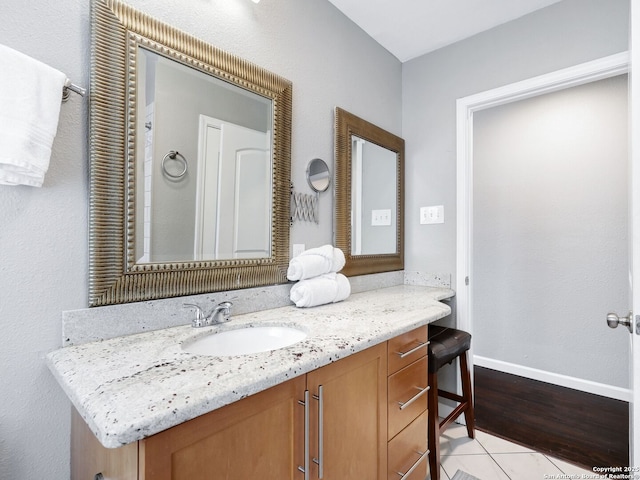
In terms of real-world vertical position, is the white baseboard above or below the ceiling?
Result: below

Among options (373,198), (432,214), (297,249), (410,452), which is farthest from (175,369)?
(432,214)

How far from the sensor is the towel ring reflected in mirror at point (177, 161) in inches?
45.4

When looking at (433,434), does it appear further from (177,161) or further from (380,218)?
(177,161)

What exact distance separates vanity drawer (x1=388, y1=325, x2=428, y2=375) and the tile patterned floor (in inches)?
29.2

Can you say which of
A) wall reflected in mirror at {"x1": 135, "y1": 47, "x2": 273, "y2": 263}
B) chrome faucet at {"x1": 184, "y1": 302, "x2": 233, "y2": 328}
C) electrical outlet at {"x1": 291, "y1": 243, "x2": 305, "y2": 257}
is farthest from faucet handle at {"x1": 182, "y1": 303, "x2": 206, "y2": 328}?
electrical outlet at {"x1": 291, "y1": 243, "x2": 305, "y2": 257}

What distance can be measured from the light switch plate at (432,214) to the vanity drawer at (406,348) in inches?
39.1

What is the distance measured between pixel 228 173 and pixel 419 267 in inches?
60.8

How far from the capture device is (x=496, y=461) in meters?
1.72

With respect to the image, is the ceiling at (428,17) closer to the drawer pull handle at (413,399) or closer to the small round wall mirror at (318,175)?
the small round wall mirror at (318,175)

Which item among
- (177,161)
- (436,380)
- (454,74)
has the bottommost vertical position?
(436,380)

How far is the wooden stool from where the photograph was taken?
1582 mm

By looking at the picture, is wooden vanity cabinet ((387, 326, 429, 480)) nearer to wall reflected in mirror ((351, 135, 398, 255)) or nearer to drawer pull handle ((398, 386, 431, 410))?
drawer pull handle ((398, 386, 431, 410))

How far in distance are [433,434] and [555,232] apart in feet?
6.25

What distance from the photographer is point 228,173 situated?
1341mm
